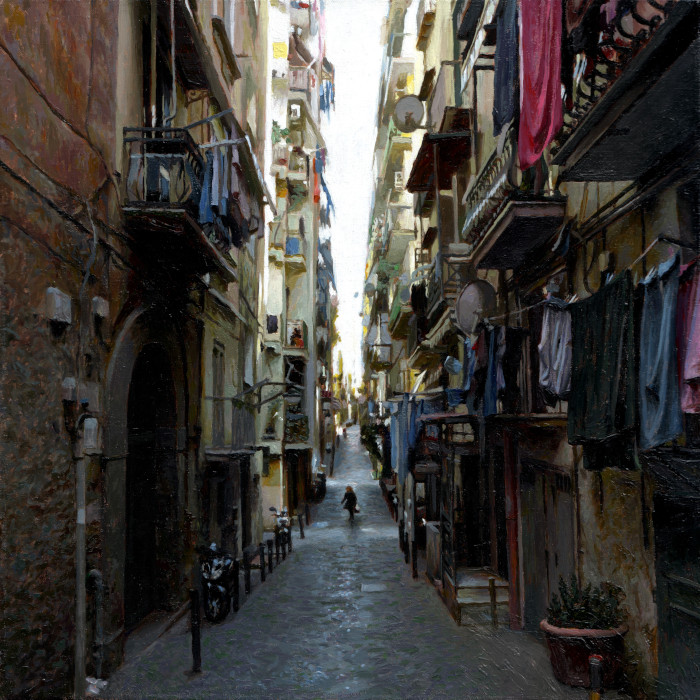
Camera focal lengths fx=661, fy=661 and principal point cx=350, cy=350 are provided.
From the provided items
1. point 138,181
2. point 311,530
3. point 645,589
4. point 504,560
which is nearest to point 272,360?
point 311,530

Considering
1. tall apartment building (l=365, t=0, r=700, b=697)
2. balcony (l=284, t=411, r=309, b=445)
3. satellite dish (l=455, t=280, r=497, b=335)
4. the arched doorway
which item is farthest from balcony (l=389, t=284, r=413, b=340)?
the arched doorway

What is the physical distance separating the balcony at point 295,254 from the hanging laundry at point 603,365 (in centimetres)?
2591

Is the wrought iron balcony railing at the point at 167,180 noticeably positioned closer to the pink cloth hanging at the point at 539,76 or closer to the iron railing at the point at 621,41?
the pink cloth hanging at the point at 539,76

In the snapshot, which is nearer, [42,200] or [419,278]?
[42,200]

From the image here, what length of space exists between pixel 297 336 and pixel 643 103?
26.7 m

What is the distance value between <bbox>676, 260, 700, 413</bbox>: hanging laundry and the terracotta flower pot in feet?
11.0

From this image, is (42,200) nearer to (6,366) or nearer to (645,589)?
(6,366)

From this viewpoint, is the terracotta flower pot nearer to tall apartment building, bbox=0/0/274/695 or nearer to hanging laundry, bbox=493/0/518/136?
tall apartment building, bbox=0/0/274/695

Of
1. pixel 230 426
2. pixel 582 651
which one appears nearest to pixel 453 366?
pixel 230 426

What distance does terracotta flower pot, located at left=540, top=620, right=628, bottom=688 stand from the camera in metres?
7.20

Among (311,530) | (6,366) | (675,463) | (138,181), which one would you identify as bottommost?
(311,530)

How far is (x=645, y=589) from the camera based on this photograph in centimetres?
682

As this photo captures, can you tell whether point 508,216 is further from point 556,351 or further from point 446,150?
point 446,150

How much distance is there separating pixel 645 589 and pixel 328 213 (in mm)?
45189
